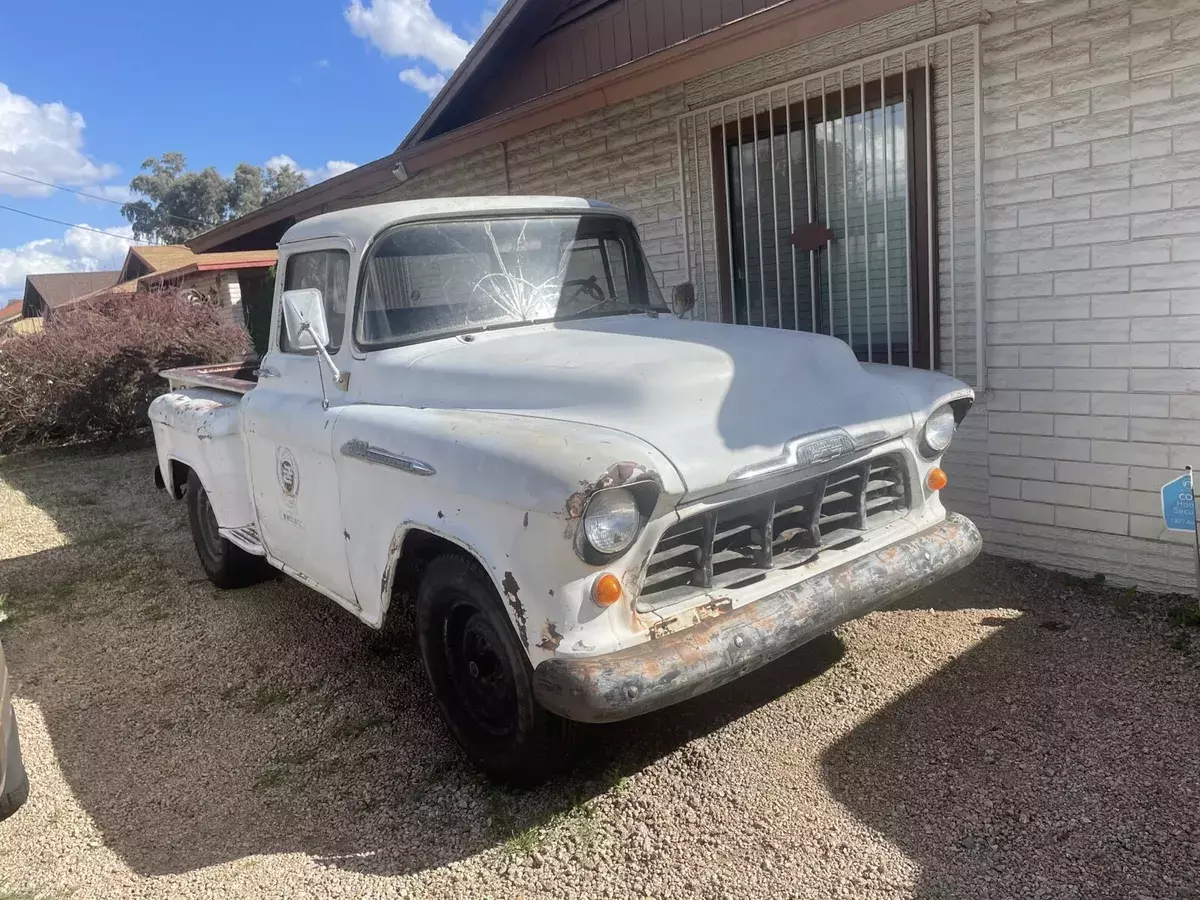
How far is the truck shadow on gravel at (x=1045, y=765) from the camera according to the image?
8.09 ft

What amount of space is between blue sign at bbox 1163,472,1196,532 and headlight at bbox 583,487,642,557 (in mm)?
2610

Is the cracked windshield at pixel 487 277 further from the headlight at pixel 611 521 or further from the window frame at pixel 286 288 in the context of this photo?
the headlight at pixel 611 521

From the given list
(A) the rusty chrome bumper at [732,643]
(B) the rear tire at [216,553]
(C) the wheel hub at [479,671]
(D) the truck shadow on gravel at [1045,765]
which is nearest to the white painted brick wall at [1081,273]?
(D) the truck shadow on gravel at [1045,765]

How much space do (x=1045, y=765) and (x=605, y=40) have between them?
22.5ft

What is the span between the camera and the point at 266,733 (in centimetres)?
366

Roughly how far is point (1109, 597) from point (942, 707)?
153 cm

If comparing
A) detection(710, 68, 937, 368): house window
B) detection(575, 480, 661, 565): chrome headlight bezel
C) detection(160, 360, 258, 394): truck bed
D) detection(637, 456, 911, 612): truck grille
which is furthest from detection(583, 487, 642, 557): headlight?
detection(710, 68, 937, 368): house window

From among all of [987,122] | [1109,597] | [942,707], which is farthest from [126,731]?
[987,122]

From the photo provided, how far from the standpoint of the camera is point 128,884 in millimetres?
2771

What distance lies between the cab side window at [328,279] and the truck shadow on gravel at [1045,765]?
8.53 ft

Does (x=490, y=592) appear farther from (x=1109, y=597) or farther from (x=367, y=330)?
(x=1109, y=597)

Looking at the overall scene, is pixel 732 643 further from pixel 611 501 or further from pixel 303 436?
pixel 303 436

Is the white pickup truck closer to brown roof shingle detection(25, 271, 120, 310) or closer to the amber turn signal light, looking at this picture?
the amber turn signal light

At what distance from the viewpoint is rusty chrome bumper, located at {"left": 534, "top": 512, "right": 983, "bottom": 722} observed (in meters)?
2.43
